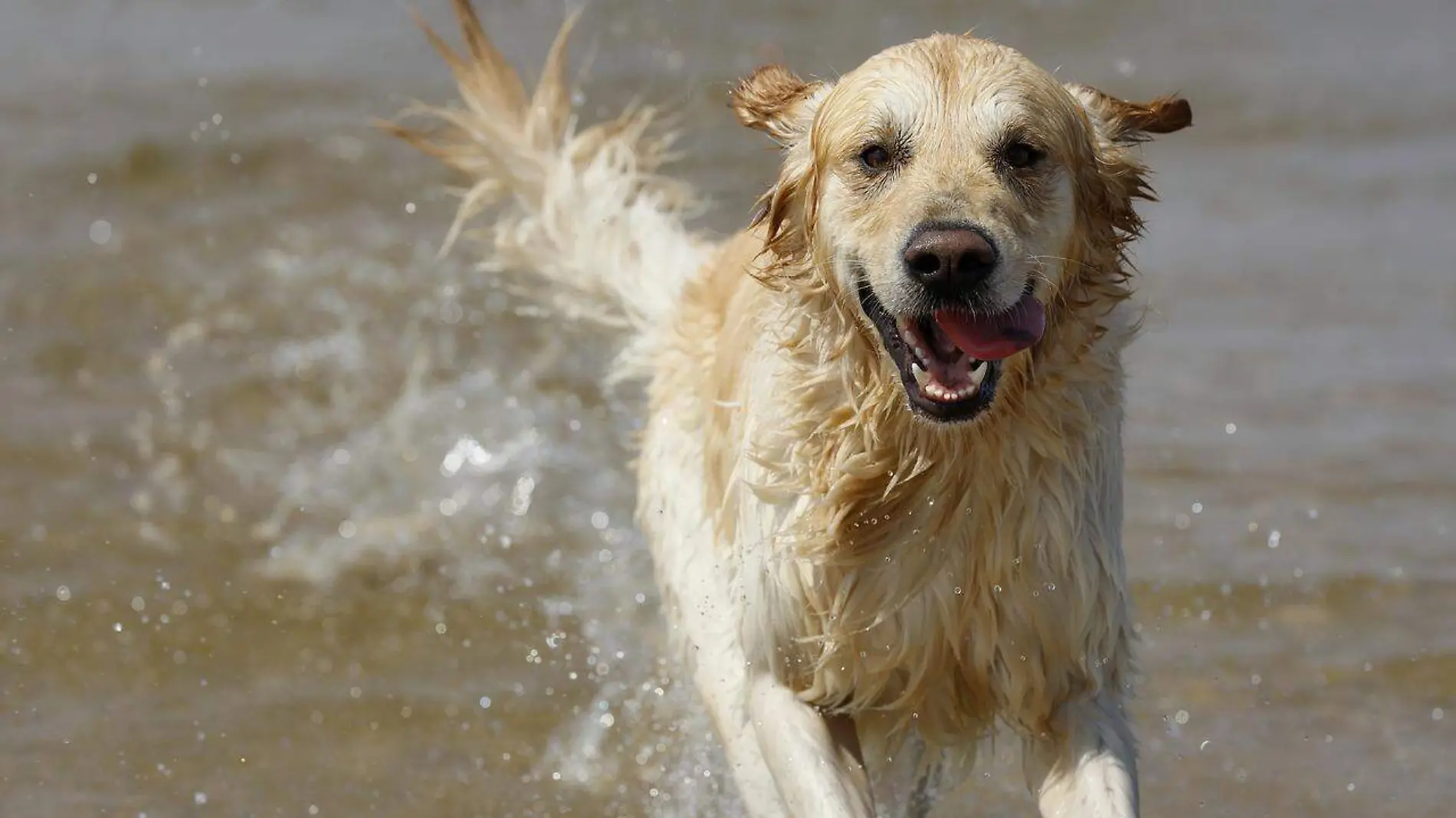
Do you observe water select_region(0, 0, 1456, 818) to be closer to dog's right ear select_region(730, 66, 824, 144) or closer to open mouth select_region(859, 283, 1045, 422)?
open mouth select_region(859, 283, 1045, 422)

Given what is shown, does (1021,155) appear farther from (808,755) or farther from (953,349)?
(808,755)

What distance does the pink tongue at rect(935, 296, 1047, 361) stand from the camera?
3482 mm

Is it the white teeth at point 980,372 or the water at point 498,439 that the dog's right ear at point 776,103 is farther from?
the water at point 498,439

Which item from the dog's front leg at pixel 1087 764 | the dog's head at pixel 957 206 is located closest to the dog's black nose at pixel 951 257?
the dog's head at pixel 957 206

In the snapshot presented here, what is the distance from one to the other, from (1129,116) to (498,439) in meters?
3.71

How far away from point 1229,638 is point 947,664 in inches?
75.1

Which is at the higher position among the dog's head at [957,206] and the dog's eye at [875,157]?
the dog's eye at [875,157]

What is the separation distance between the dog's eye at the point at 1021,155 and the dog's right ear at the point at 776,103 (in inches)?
22.4

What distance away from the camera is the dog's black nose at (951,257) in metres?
3.37

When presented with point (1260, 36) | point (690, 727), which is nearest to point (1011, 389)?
point (690, 727)

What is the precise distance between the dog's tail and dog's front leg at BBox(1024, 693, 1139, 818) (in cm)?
219

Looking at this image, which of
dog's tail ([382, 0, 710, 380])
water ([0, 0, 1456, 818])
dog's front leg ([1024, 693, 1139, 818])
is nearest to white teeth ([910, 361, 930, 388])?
dog's front leg ([1024, 693, 1139, 818])

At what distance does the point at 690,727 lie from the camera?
5.22 meters

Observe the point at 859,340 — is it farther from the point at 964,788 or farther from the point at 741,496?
the point at 964,788
